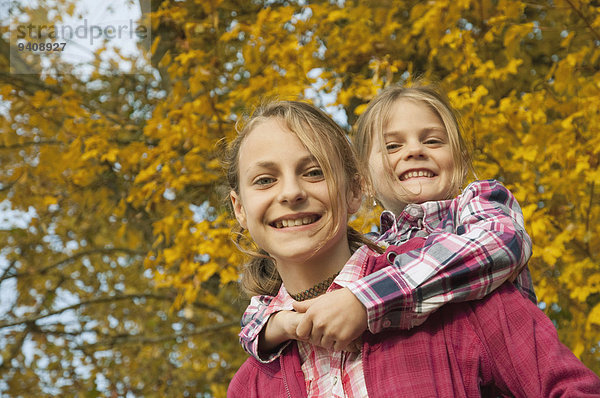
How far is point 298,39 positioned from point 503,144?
4.04ft

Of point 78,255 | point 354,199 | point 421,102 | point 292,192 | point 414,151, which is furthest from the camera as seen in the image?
point 78,255

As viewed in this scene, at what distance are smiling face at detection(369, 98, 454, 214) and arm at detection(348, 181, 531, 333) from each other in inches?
22.0

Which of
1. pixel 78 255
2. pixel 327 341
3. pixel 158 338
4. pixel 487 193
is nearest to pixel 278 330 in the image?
pixel 327 341

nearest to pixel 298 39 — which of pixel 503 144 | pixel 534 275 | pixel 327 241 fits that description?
pixel 503 144

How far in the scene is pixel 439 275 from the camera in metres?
1.29

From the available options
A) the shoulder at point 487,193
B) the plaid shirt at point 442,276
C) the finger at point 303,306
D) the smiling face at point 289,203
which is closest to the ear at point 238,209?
the smiling face at point 289,203

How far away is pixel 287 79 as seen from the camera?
10.8 ft

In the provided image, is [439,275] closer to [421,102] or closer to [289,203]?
[289,203]

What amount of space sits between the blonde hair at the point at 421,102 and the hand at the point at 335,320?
74 cm

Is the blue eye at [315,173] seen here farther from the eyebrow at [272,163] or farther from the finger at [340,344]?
the finger at [340,344]

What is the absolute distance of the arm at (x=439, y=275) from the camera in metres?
1.28

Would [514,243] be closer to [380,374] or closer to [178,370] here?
[380,374]

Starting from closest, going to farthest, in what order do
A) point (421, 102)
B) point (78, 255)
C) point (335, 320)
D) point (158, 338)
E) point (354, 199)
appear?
point (335, 320) → point (354, 199) → point (421, 102) → point (158, 338) → point (78, 255)

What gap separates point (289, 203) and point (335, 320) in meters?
0.27
